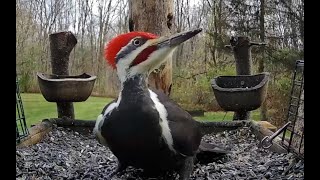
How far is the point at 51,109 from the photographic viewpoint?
1.58 metres

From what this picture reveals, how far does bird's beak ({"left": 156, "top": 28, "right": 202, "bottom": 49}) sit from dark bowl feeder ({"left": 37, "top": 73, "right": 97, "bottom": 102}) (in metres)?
0.69

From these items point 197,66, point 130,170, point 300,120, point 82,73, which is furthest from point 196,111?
point 300,120

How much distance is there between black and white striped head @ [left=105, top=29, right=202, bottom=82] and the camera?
62 centimetres

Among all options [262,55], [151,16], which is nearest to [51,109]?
[151,16]

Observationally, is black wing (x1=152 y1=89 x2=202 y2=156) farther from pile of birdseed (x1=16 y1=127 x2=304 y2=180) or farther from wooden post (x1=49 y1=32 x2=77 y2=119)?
wooden post (x1=49 y1=32 x2=77 y2=119)

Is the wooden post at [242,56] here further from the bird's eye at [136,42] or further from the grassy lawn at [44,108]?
the bird's eye at [136,42]

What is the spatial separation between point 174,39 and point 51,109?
1.07 metres

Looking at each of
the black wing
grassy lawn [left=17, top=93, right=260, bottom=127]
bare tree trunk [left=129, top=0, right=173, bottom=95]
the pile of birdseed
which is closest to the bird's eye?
the black wing

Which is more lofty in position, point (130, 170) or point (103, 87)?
point (103, 87)

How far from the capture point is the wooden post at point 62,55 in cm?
150

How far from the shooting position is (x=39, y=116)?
4.47 feet

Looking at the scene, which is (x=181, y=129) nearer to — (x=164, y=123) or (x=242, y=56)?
(x=164, y=123)

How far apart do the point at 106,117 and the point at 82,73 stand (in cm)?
85
